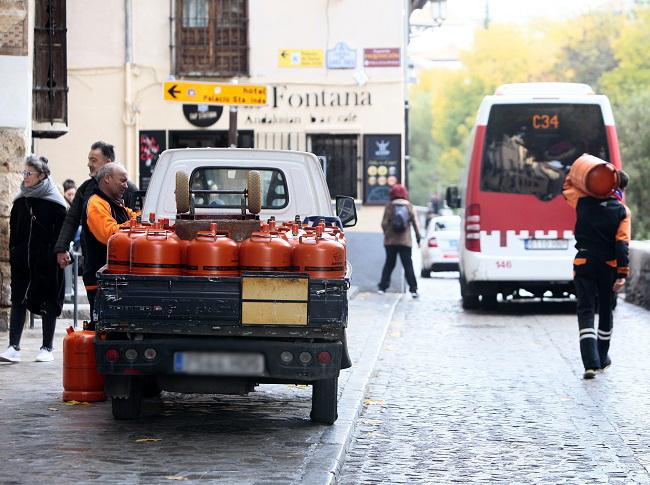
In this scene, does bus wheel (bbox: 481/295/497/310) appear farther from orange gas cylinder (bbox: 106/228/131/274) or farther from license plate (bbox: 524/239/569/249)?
orange gas cylinder (bbox: 106/228/131/274)

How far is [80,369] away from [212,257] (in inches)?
68.1

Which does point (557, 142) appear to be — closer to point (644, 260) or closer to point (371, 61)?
point (644, 260)

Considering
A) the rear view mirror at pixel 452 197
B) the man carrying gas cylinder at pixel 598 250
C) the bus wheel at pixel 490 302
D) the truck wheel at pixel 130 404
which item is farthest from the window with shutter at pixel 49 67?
the truck wheel at pixel 130 404

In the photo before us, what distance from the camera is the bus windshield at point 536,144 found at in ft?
63.5

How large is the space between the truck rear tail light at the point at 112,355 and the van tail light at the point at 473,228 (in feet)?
37.3

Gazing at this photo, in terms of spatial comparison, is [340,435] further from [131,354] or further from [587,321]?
[587,321]

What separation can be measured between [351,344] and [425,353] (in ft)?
2.42

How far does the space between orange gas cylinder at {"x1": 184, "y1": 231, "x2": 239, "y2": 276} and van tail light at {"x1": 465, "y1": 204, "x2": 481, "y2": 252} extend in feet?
36.7

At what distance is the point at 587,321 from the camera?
38.7 ft

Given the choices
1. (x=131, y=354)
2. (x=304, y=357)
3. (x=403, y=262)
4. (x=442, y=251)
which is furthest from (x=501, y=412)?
(x=442, y=251)

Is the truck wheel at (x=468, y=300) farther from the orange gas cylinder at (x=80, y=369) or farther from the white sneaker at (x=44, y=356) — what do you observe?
the orange gas cylinder at (x=80, y=369)

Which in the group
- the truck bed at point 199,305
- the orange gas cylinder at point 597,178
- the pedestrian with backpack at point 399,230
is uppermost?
the orange gas cylinder at point 597,178

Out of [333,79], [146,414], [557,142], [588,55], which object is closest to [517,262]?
[557,142]

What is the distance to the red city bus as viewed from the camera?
19.1 m
